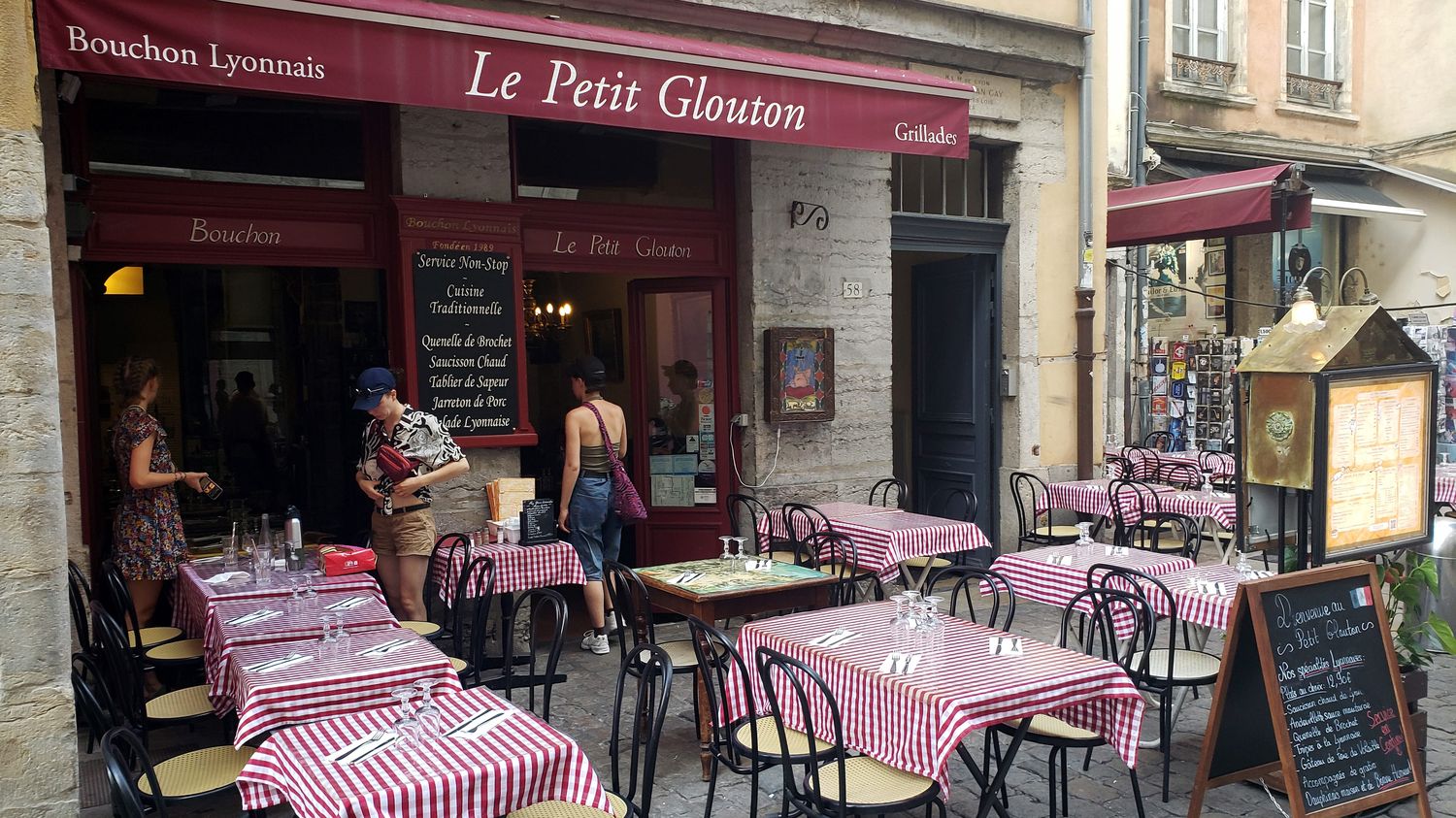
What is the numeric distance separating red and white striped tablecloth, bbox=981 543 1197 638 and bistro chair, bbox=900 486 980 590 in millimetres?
412

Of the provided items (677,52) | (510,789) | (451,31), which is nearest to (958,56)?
(677,52)

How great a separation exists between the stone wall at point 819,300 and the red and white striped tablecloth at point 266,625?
12.3 feet

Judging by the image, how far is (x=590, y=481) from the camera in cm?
650

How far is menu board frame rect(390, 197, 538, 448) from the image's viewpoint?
6.30 metres

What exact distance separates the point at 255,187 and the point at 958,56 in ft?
17.3

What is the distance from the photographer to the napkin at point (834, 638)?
381 cm

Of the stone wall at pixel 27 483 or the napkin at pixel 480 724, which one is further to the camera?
the stone wall at pixel 27 483

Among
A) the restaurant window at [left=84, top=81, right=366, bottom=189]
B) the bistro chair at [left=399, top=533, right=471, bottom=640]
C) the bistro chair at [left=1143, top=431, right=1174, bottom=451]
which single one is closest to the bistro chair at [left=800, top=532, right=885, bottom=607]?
the bistro chair at [left=399, top=533, right=471, bottom=640]

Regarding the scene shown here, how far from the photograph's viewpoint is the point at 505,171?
6.70 metres

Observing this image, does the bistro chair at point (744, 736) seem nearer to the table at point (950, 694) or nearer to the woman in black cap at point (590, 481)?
the table at point (950, 694)

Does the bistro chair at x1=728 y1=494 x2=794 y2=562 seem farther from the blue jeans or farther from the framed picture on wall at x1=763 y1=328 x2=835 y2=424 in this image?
the blue jeans

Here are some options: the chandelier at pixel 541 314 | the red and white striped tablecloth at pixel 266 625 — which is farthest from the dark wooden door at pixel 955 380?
the red and white striped tablecloth at pixel 266 625

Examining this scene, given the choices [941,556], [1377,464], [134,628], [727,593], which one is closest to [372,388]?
[134,628]

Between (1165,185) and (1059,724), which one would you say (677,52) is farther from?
(1165,185)
